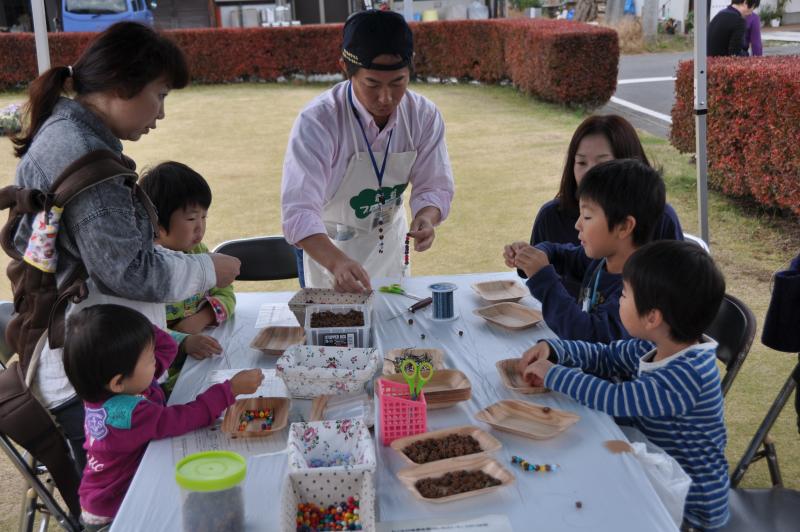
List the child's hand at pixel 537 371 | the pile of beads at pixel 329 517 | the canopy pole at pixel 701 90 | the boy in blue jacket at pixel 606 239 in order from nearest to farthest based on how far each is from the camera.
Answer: the pile of beads at pixel 329 517, the child's hand at pixel 537 371, the boy in blue jacket at pixel 606 239, the canopy pole at pixel 701 90

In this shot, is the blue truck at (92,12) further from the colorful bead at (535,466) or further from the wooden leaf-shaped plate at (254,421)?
the colorful bead at (535,466)

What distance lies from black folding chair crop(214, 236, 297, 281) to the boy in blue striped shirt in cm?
181

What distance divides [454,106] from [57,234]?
1129cm

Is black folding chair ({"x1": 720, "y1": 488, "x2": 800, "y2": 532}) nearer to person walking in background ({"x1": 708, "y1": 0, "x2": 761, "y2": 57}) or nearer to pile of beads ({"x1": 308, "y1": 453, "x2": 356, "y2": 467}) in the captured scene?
pile of beads ({"x1": 308, "y1": 453, "x2": 356, "y2": 467})

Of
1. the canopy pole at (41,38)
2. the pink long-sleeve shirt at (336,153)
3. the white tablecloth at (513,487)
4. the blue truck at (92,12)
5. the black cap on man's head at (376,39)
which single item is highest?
the blue truck at (92,12)

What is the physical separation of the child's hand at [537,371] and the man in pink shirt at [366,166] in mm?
674

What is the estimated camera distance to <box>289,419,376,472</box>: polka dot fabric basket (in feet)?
5.37

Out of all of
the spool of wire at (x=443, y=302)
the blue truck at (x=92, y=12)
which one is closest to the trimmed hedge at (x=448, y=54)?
the blue truck at (x=92, y=12)

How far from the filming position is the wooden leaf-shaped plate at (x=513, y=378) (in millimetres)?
2035

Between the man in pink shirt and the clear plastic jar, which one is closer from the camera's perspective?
the clear plastic jar

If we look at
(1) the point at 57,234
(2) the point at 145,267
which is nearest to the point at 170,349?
(2) the point at 145,267

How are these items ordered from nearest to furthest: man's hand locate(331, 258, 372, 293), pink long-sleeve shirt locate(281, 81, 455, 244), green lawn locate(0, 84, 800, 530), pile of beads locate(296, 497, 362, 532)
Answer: pile of beads locate(296, 497, 362, 532), man's hand locate(331, 258, 372, 293), pink long-sleeve shirt locate(281, 81, 455, 244), green lawn locate(0, 84, 800, 530)

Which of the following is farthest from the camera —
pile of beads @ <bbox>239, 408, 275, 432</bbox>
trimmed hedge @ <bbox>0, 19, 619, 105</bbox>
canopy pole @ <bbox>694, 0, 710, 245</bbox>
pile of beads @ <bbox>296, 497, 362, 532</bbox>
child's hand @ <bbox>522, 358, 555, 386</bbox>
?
trimmed hedge @ <bbox>0, 19, 619, 105</bbox>

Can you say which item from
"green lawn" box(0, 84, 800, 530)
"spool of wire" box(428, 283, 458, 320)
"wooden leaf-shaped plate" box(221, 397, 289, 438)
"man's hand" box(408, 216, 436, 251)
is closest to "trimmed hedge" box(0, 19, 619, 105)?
"green lawn" box(0, 84, 800, 530)
